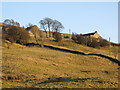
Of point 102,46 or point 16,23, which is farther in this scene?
point 102,46

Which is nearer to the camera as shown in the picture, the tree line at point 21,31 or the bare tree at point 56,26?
the tree line at point 21,31

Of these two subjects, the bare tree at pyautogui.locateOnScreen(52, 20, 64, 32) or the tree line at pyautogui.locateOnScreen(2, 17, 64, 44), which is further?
the bare tree at pyautogui.locateOnScreen(52, 20, 64, 32)

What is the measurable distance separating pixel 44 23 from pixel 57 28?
7.98 m

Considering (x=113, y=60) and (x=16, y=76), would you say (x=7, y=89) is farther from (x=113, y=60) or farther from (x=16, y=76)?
(x=113, y=60)

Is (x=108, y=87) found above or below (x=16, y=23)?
below

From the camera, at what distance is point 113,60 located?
137 feet

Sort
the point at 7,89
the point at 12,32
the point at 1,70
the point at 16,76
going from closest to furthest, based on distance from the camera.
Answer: the point at 7,89, the point at 16,76, the point at 1,70, the point at 12,32

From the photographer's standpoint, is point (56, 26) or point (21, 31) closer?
point (21, 31)

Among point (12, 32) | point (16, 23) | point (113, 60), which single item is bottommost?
point (113, 60)

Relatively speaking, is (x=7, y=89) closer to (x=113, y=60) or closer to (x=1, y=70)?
(x=1, y=70)

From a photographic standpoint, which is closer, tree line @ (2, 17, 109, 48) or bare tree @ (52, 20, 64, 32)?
tree line @ (2, 17, 109, 48)

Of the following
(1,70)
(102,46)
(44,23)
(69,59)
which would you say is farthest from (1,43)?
(102,46)

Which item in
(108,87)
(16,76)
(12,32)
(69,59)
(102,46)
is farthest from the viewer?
(102,46)

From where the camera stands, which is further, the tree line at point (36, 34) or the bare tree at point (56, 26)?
the bare tree at point (56, 26)
